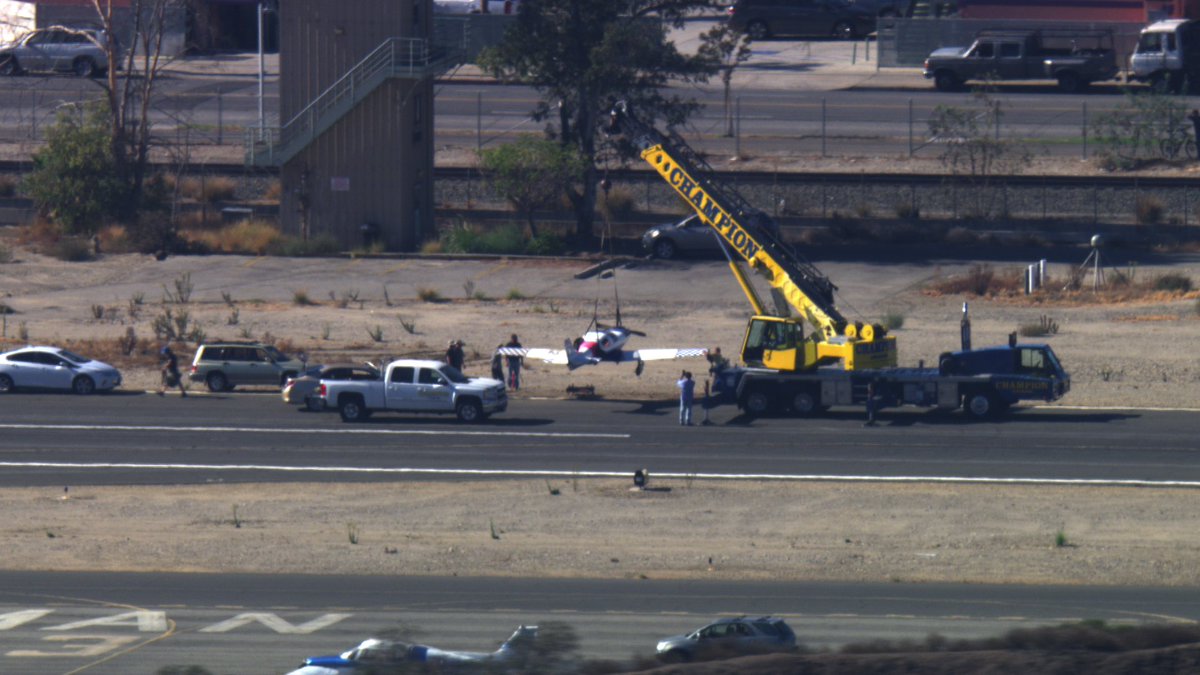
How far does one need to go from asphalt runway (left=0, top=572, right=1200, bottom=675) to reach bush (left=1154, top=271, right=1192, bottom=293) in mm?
26830

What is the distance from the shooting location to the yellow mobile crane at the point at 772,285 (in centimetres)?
3450

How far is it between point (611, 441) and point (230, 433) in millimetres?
7610

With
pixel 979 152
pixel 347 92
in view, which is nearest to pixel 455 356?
pixel 347 92

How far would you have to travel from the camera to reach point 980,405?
33594 mm

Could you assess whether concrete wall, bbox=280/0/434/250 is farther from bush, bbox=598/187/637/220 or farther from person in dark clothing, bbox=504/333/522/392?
person in dark clothing, bbox=504/333/522/392

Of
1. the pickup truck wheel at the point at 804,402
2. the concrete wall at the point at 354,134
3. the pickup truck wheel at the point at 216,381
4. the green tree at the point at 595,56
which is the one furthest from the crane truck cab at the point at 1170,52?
the pickup truck wheel at the point at 216,381

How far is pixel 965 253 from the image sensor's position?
52.1 metres

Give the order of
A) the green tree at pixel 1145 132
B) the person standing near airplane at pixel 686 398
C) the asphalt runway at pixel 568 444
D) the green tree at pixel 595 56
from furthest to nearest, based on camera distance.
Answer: the green tree at pixel 1145 132
the green tree at pixel 595 56
the person standing near airplane at pixel 686 398
the asphalt runway at pixel 568 444

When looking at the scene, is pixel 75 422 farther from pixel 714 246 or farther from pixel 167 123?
pixel 167 123

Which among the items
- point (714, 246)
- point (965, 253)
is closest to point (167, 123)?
point (714, 246)

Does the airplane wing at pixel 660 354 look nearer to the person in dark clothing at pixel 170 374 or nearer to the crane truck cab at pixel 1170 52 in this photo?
the person in dark clothing at pixel 170 374

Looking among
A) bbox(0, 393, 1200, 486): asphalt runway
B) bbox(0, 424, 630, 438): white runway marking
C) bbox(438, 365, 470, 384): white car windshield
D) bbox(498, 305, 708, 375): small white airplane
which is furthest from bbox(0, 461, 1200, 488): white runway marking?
bbox(498, 305, 708, 375): small white airplane

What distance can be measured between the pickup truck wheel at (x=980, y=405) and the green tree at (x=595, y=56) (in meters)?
21.2

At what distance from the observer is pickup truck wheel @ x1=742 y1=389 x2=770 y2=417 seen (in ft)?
113
